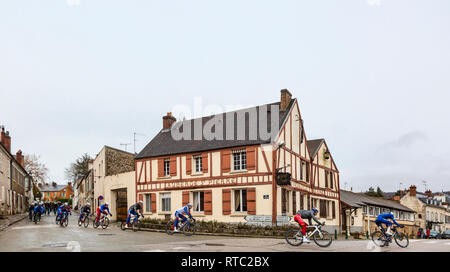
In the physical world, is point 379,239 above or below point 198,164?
below

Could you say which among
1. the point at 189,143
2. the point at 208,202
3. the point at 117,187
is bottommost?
the point at 208,202

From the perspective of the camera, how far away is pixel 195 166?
87.9ft

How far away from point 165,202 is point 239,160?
6.45 meters

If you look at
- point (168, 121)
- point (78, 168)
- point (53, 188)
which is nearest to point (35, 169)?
point (78, 168)

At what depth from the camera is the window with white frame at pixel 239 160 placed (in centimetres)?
2467

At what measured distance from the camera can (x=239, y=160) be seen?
25.0 metres

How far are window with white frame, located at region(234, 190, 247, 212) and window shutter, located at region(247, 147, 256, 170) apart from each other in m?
1.54

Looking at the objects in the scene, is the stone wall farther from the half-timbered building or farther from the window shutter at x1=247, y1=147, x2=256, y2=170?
the window shutter at x1=247, y1=147, x2=256, y2=170

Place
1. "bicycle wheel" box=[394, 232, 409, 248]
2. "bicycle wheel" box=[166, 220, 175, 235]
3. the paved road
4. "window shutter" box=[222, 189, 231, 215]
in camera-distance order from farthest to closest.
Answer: "window shutter" box=[222, 189, 231, 215] → "bicycle wheel" box=[166, 220, 175, 235] → "bicycle wheel" box=[394, 232, 409, 248] → the paved road

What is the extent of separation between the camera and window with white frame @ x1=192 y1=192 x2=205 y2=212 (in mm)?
26328

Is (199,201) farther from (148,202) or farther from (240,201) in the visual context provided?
(148,202)

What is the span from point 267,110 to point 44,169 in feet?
154

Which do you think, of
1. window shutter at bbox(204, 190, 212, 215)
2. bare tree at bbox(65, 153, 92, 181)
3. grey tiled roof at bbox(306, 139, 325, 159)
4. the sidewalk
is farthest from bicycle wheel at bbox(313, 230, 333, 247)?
bare tree at bbox(65, 153, 92, 181)
